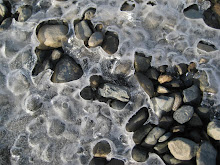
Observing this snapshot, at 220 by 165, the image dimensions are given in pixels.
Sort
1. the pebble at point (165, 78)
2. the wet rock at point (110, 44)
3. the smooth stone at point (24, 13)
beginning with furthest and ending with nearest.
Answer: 1. the smooth stone at point (24, 13)
2. the wet rock at point (110, 44)
3. the pebble at point (165, 78)

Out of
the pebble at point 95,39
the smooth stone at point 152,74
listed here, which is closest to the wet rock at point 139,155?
the smooth stone at point 152,74

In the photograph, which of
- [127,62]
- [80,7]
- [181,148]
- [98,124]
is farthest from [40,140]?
[80,7]

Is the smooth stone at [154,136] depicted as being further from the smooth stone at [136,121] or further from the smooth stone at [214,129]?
the smooth stone at [214,129]

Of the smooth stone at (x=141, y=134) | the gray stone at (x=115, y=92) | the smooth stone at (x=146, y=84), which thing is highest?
the smooth stone at (x=146, y=84)

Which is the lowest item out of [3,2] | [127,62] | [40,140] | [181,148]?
[40,140]

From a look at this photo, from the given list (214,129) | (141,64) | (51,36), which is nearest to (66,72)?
(51,36)

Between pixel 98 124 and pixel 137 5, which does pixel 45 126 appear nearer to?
pixel 98 124
